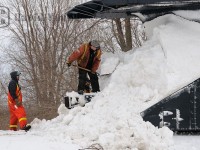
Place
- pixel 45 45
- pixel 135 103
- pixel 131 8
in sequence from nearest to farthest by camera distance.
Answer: pixel 135 103 < pixel 131 8 < pixel 45 45

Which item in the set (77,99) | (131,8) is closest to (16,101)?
(77,99)

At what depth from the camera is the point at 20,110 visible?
917cm

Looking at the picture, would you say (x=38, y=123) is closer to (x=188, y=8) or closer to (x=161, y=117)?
(x=161, y=117)

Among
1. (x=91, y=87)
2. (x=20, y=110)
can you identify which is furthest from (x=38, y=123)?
(x=91, y=87)

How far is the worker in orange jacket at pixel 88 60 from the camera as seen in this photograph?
31.1 ft

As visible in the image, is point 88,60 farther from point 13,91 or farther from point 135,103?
point 135,103

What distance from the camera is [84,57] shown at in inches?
379

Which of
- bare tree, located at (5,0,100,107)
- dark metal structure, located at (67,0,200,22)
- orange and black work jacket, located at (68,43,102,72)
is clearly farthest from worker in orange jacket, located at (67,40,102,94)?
bare tree, located at (5,0,100,107)

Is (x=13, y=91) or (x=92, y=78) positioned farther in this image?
(x=92, y=78)

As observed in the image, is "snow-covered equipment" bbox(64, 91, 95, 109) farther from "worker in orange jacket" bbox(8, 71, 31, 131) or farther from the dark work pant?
"worker in orange jacket" bbox(8, 71, 31, 131)

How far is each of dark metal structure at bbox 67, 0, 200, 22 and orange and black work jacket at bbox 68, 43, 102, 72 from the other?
85cm

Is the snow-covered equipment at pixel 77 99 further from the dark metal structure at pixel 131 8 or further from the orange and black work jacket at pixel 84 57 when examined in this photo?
the dark metal structure at pixel 131 8

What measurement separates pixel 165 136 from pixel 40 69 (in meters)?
17.2

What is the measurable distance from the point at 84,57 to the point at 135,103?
7.05 feet
